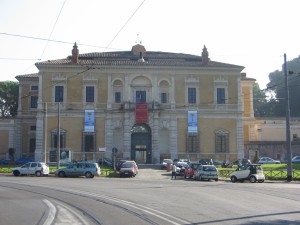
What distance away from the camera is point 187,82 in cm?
6106

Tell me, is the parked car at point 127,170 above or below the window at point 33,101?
below

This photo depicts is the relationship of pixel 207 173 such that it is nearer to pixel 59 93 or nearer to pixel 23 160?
pixel 59 93

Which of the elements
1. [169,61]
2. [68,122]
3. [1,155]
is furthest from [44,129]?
[169,61]

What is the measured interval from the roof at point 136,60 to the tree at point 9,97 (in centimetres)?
2546

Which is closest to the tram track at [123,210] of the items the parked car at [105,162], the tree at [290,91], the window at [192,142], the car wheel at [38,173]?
the car wheel at [38,173]

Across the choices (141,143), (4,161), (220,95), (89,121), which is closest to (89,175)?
(89,121)

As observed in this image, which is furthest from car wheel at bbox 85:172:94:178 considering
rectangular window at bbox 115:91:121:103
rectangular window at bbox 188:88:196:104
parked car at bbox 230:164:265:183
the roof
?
rectangular window at bbox 188:88:196:104

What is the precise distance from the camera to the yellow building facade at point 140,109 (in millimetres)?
59125

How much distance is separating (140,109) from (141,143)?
A: 4.81m

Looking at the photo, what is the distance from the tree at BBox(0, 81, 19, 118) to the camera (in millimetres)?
84750

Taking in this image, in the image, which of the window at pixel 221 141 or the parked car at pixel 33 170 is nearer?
the parked car at pixel 33 170

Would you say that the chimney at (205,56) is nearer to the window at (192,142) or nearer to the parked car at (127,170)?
the window at (192,142)

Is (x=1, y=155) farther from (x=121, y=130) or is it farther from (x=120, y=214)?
(x=120, y=214)

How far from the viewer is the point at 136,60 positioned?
6297 cm
